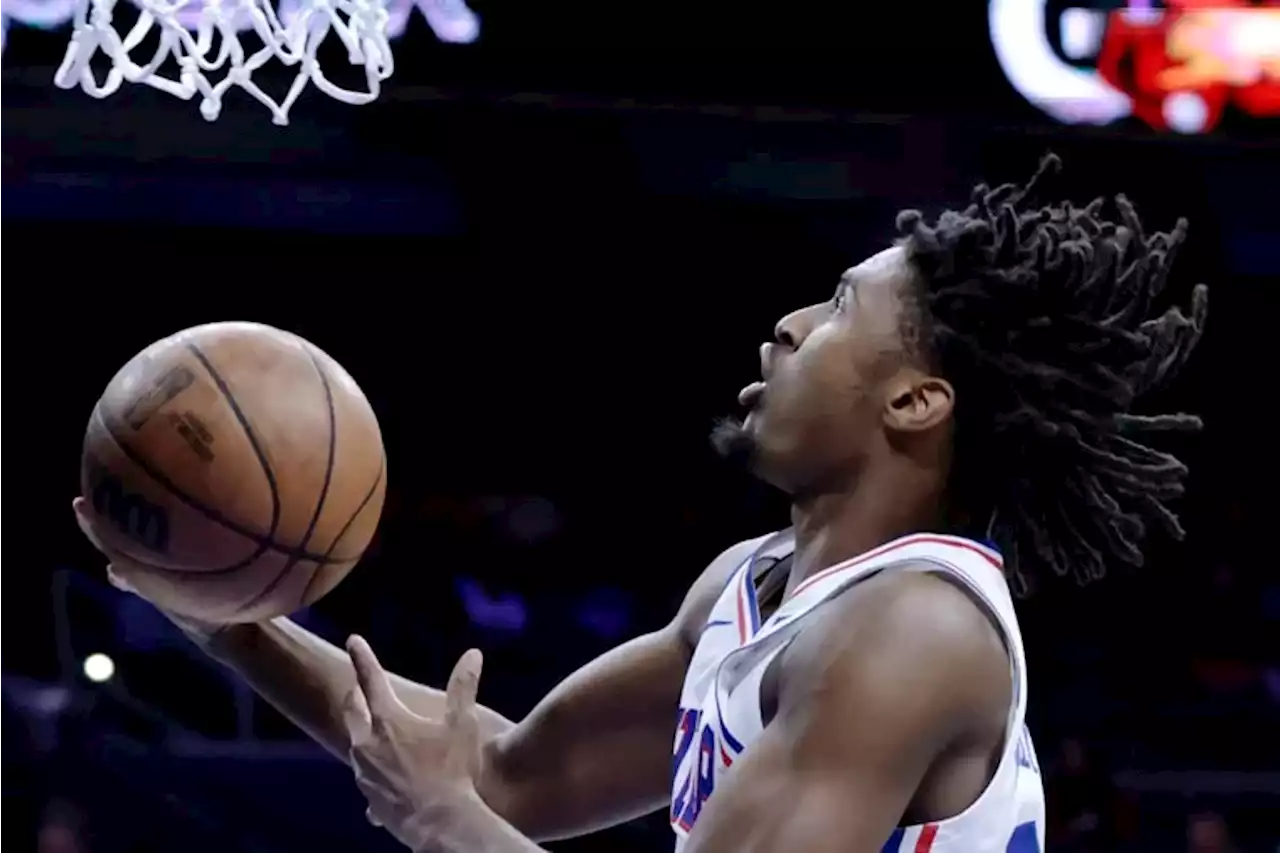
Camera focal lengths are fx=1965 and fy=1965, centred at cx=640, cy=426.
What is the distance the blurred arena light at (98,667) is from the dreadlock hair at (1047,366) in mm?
5019

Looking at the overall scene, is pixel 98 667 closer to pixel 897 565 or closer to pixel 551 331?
pixel 551 331

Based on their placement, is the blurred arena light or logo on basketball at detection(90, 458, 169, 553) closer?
logo on basketball at detection(90, 458, 169, 553)

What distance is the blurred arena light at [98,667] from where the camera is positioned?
6.70 m

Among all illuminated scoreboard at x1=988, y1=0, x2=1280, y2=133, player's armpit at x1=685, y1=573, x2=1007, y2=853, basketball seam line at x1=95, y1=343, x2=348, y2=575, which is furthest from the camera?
illuminated scoreboard at x1=988, y1=0, x2=1280, y2=133

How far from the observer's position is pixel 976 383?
7.22ft

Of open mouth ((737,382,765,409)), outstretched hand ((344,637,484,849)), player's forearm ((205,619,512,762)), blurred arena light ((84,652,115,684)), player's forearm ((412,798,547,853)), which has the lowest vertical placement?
blurred arena light ((84,652,115,684))

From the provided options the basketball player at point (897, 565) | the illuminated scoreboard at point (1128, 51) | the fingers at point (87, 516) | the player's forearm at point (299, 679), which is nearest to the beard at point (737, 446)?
the basketball player at point (897, 565)

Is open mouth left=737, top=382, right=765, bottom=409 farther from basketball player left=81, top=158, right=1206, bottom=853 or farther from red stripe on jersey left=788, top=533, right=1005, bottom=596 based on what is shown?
red stripe on jersey left=788, top=533, right=1005, bottom=596

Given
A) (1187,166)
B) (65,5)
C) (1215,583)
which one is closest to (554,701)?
(65,5)

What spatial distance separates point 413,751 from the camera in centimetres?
203

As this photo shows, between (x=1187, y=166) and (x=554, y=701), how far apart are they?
14.3 ft

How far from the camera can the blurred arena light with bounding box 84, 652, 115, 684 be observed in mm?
6703

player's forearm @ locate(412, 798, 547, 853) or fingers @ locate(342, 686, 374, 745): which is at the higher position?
fingers @ locate(342, 686, 374, 745)

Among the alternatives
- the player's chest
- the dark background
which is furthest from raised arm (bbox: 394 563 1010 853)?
the dark background
